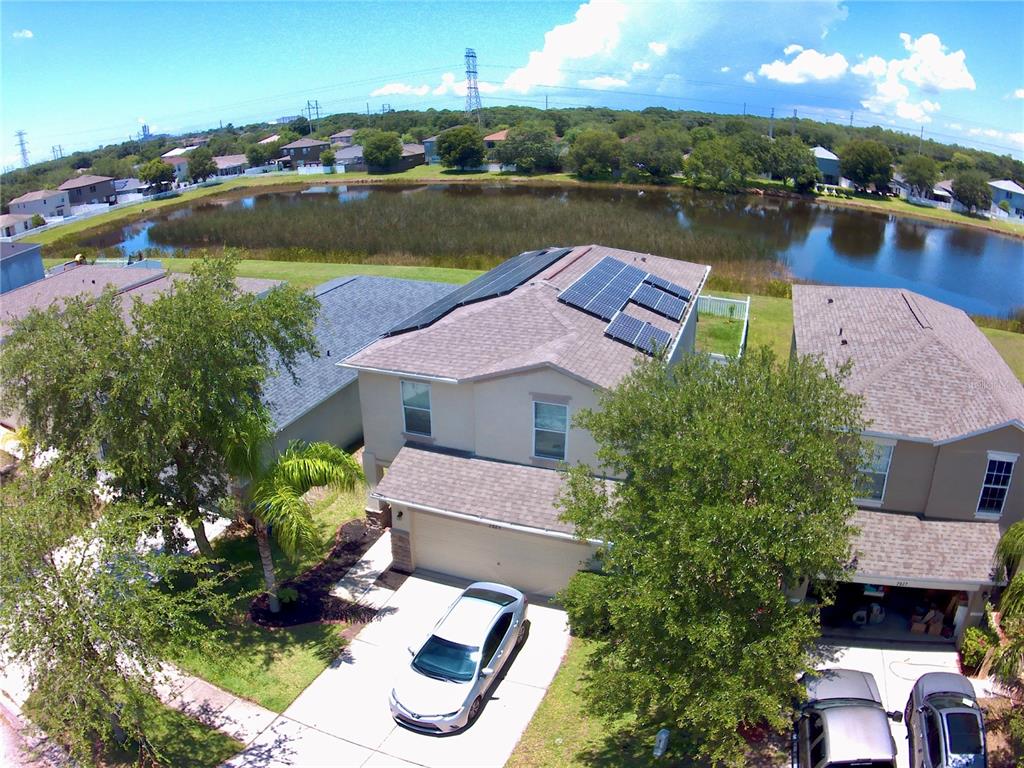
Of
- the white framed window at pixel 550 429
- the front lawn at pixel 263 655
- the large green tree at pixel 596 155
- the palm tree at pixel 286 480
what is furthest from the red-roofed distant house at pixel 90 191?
the white framed window at pixel 550 429

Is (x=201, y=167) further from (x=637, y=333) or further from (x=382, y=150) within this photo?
(x=637, y=333)

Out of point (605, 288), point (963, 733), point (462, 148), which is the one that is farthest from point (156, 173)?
point (963, 733)

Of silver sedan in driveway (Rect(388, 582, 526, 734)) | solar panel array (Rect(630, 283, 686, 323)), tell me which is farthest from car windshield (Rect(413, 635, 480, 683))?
solar panel array (Rect(630, 283, 686, 323))

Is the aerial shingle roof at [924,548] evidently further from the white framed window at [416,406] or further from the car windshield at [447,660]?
the white framed window at [416,406]

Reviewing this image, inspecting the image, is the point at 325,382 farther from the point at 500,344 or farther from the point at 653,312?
the point at 653,312

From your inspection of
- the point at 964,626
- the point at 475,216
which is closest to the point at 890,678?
the point at 964,626

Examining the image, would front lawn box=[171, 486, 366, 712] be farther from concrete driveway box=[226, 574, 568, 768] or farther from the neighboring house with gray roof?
the neighboring house with gray roof

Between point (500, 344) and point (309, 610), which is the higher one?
point (500, 344)

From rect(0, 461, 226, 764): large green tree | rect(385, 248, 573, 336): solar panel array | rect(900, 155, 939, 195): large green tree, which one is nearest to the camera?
rect(0, 461, 226, 764): large green tree
